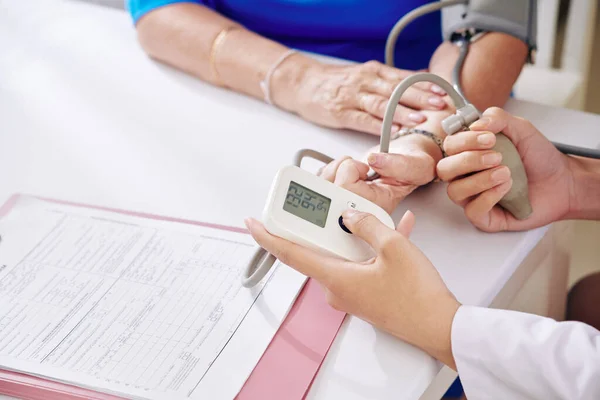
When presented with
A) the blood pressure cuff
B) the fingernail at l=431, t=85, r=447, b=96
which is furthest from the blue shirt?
the fingernail at l=431, t=85, r=447, b=96

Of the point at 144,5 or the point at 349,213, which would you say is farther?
the point at 144,5

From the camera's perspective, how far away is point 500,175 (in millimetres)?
696

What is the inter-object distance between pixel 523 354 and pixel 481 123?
252 millimetres

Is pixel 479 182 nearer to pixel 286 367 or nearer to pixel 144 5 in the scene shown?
pixel 286 367

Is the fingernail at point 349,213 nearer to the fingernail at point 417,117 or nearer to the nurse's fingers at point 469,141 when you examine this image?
the nurse's fingers at point 469,141

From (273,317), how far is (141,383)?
0.14 meters

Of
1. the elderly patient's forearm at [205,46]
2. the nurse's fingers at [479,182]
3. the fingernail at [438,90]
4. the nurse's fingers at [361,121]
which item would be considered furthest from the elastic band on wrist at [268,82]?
the nurse's fingers at [479,182]

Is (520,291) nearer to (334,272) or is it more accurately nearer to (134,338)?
(334,272)

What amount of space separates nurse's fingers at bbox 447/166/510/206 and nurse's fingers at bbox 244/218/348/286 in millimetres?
187

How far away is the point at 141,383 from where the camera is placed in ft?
1.93

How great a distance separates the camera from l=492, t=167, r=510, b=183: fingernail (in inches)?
27.3

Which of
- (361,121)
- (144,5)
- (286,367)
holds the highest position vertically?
(144,5)

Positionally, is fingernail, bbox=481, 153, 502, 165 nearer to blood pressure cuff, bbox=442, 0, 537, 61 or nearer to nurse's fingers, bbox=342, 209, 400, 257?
nurse's fingers, bbox=342, 209, 400, 257

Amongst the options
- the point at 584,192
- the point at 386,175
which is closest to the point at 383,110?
the point at 386,175
